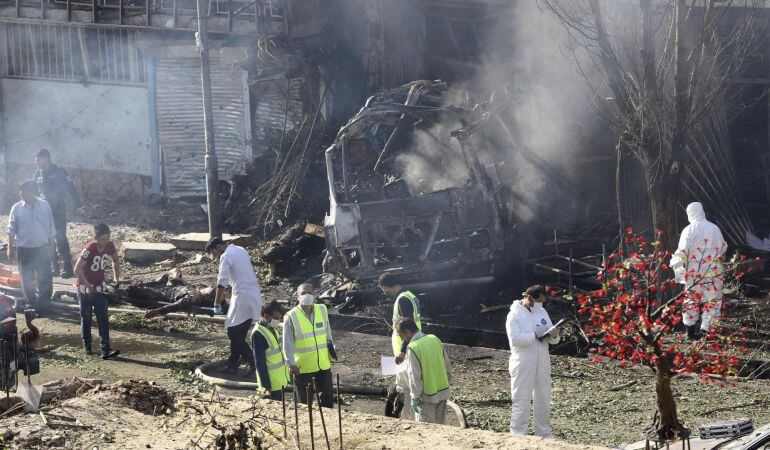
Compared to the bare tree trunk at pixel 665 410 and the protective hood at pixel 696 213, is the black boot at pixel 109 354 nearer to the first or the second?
the bare tree trunk at pixel 665 410

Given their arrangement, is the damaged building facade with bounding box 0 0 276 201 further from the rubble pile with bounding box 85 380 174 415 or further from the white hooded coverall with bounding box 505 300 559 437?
the white hooded coverall with bounding box 505 300 559 437

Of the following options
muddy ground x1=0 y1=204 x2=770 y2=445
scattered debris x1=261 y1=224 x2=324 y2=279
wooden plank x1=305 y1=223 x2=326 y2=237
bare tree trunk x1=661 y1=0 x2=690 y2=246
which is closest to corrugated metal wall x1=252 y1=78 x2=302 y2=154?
wooden plank x1=305 y1=223 x2=326 y2=237

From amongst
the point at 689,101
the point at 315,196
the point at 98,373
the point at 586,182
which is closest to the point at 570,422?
the point at 689,101

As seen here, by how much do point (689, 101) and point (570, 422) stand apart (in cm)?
444

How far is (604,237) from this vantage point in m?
15.1

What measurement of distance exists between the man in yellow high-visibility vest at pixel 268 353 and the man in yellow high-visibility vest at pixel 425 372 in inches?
51.4

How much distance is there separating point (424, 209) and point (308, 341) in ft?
16.4

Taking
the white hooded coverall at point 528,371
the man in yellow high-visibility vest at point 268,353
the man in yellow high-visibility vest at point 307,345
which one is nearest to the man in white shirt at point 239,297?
the man in yellow high-visibility vest at point 268,353

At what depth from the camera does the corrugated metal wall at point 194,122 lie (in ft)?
69.4

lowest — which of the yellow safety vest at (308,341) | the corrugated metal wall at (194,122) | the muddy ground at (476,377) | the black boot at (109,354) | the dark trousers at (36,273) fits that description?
the muddy ground at (476,377)

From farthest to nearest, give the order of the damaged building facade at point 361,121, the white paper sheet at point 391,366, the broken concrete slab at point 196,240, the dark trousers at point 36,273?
the broken concrete slab at point 196,240 < the damaged building facade at point 361,121 < the dark trousers at point 36,273 < the white paper sheet at point 391,366

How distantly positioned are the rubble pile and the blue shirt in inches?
192

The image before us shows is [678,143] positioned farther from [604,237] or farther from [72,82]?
[72,82]

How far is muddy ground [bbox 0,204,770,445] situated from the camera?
8.95m
